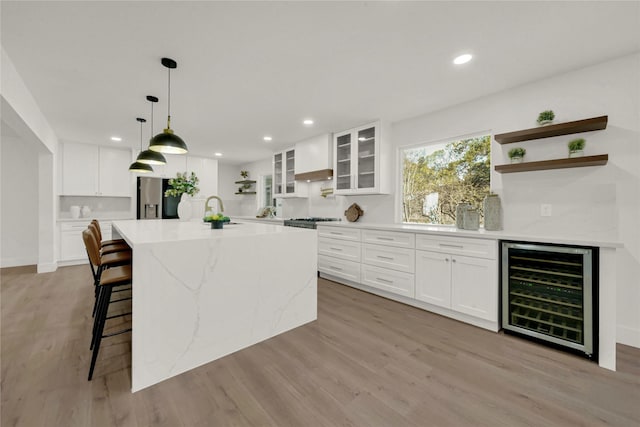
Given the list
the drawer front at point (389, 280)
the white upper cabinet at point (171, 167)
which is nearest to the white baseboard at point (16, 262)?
the white upper cabinet at point (171, 167)

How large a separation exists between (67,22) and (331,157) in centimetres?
327

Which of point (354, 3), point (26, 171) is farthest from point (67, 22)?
point (26, 171)

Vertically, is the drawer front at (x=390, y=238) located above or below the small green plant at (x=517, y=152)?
below

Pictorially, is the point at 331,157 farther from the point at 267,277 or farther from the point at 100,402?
the point at 100,402

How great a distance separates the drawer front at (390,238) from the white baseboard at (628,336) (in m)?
1.79

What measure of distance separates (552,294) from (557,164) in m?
1.13

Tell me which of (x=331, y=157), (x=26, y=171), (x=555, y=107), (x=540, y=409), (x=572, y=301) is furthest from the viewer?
(x=26, y=171)

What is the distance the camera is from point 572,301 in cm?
211

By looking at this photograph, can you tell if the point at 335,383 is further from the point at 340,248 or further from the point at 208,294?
the point at 340,248

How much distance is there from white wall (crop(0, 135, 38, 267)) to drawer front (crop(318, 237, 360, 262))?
17.8 feet

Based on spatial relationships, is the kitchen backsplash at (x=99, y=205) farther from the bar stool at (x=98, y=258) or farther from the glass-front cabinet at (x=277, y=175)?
the bar stool at (x=98, y=258)

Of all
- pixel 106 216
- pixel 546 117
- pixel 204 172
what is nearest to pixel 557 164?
pixel 546 117

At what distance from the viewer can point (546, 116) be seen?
99.4 inches

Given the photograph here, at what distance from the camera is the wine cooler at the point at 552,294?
1.99 meters
